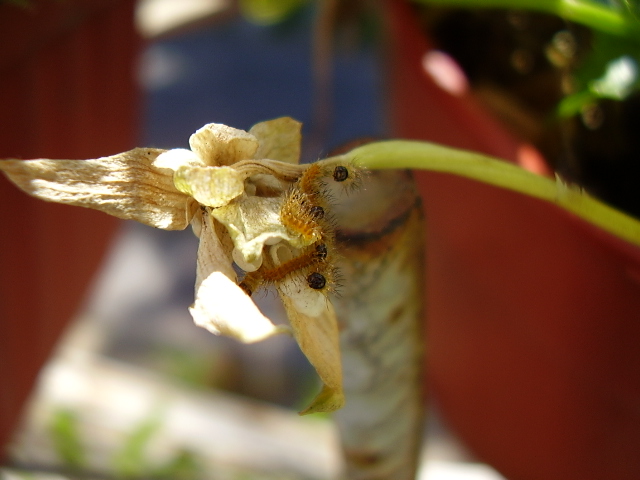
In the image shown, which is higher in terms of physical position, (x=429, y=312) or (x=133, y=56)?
(x=133, y=56)

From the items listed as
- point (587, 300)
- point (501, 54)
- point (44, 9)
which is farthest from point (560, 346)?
point (44, 9)

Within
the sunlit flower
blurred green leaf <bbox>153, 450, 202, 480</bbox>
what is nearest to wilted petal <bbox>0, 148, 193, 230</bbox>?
the sunlit flower

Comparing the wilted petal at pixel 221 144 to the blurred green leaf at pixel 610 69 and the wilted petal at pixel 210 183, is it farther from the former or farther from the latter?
the blurred green leaf at pixel 610 69

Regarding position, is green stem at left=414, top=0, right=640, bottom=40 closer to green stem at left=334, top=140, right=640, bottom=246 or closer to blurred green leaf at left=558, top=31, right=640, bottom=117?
blurred green leaf at left=558, top=31, right=640, bottom=117

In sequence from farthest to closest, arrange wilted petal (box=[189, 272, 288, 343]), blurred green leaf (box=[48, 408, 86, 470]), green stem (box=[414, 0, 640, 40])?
blurred green leaf (box=[48, 408, 86, 470]) < green stem (box=[414, 0, 640, 40]) < wilted petal (box=[189, 272, 288, 343])

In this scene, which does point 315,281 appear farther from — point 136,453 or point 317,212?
point 136,453

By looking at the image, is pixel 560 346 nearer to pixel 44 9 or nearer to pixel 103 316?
pixel 44 9
